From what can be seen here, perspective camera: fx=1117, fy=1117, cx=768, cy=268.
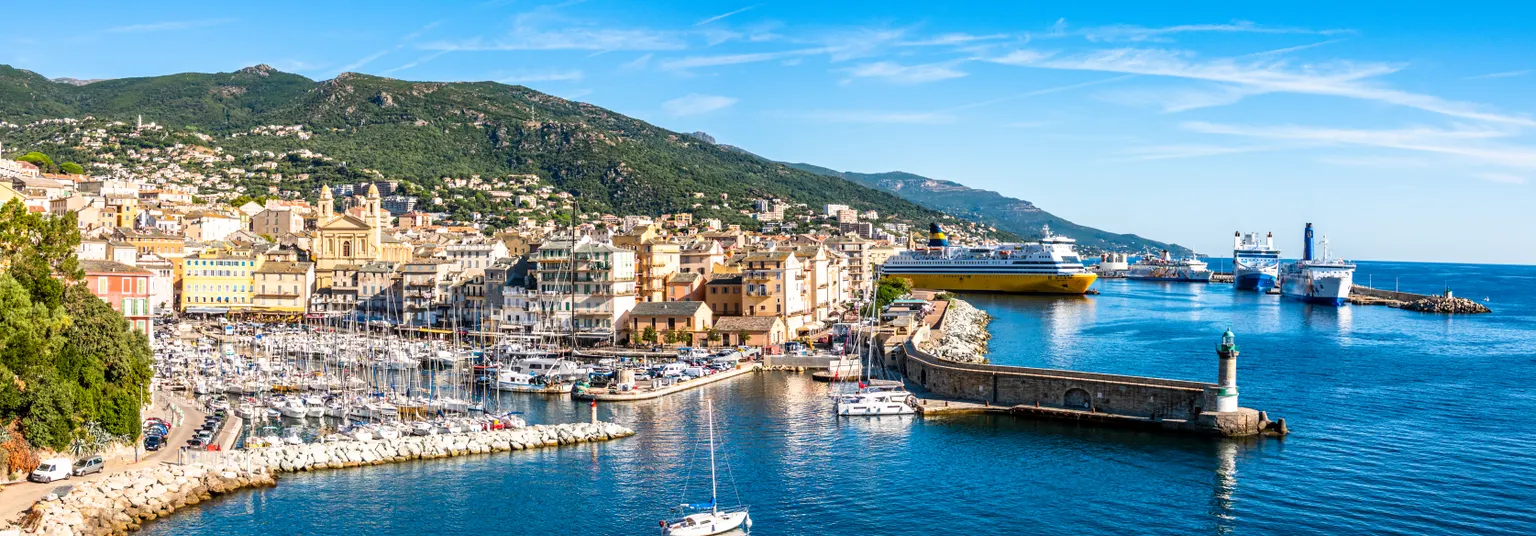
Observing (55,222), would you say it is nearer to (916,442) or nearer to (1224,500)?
(916,442)

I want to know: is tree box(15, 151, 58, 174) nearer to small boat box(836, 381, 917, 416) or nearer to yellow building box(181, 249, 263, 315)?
yellow building box(181, 249, 263, 315)

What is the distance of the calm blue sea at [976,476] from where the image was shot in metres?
23.1

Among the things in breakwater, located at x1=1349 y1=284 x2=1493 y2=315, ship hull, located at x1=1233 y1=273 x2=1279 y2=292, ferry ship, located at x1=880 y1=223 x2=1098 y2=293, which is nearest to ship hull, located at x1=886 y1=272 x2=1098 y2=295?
ferry ship, located at x1=880 y1=223 x2=1098 y2=293

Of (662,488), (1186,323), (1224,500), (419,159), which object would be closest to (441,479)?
(662,488)

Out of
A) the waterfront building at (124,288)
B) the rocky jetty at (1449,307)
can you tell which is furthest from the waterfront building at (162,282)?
the rocky jetty at (1449,307)

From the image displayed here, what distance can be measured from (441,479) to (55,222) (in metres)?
12.1

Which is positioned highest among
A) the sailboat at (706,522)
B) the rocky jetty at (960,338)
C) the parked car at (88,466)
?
the rocky jetty at (960,338)

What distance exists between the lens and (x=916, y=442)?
1222 inches

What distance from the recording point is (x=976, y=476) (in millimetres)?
27047

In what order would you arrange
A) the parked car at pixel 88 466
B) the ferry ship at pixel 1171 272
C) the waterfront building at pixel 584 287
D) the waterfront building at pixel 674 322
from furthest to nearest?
1. the ferry ship at pixel 1171 272
2. the waterfront building at pixel 584 287
3. the waterfront building at pixel 674 322
4. the parked car at pixel 88 466

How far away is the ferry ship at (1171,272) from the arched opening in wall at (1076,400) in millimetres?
122647

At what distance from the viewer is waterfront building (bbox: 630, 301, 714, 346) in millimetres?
52844

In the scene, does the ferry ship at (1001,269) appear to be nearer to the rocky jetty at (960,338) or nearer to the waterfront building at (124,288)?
the rocky jetty at (960,338)

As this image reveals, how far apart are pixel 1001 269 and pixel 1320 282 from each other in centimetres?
2823
